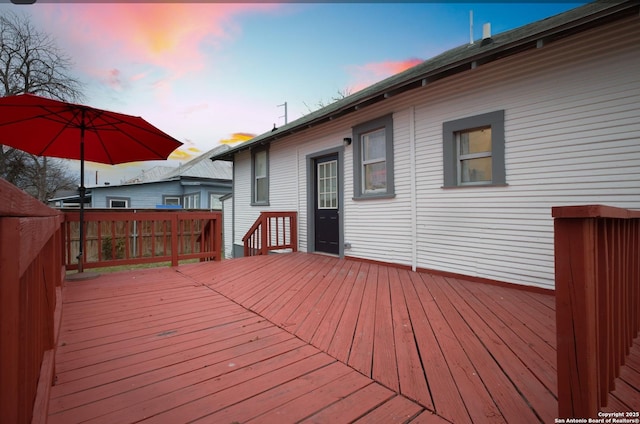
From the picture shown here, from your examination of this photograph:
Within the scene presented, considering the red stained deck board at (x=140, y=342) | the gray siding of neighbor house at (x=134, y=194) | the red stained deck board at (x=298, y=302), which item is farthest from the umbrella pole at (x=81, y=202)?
the gray siding of neighbor house at (x=134, y=194)

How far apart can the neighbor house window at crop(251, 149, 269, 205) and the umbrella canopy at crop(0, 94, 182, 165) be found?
3.91 meters

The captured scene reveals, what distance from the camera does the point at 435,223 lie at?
434 centimetres

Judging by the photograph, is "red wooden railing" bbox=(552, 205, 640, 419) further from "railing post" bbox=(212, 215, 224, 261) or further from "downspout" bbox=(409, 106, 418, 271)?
"railing post" bbox=(212, 215, 224, 261)

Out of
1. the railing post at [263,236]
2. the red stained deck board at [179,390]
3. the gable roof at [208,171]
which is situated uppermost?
the gable roof at [208,171]

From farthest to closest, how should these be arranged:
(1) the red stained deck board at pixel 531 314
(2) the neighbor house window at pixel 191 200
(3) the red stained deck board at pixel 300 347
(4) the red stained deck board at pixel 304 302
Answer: (2) the neighbor house window at pixel 191 200
(4) the red stained deck board at pixel 304 302
(1) the red stained deck board at pixel 531 314
(3) the red stained deck board at pixel 300 347

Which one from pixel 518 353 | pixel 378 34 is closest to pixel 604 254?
pixel 518 353

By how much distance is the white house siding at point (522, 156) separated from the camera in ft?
9.82

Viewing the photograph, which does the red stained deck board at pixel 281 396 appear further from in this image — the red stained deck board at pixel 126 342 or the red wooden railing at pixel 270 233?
the red wooden railing at pixel 270 233

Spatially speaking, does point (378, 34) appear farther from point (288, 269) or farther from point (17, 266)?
point (17, 266)

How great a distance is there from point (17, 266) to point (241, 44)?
952 centimetres

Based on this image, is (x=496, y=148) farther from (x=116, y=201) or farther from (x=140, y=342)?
(x=116, y=201)

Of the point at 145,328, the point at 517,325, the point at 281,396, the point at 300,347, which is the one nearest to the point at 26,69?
the point at 145,328

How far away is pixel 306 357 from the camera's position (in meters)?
1.85

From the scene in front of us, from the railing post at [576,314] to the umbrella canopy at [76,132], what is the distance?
4185mm
